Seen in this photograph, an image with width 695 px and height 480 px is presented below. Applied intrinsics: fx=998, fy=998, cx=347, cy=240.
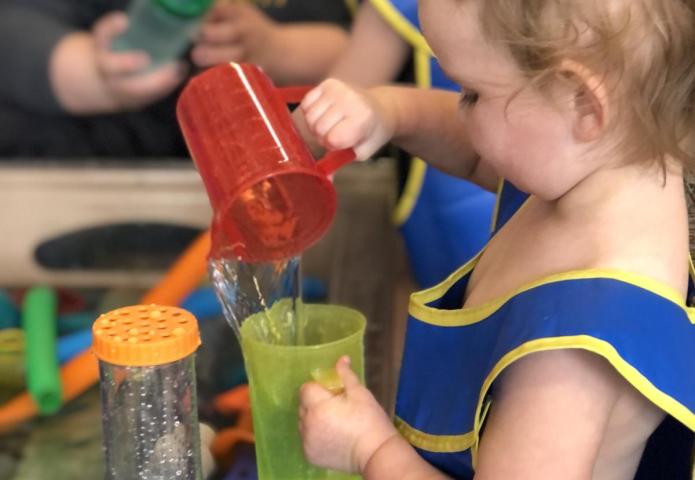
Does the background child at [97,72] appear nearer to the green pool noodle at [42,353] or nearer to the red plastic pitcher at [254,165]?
the green pool noodle at [42,353]

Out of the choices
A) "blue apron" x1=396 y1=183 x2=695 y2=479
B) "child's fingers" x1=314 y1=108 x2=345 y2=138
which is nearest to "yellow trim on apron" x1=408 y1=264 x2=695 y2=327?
"blue apron" x1=396 y1=183 x2=695 y2=479

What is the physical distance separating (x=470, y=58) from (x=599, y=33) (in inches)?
2.3

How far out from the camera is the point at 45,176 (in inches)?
44.8

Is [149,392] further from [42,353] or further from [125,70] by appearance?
[125,70]

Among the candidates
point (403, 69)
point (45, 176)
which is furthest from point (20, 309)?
point (403, 69)

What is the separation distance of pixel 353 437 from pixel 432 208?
48cm

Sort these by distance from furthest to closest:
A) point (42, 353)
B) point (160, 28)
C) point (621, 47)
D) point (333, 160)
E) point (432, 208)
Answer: point (160, 28) → point (432, 208) → point (42, 353) → point (333, 160) → point (621, 47)

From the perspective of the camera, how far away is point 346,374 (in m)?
0.53

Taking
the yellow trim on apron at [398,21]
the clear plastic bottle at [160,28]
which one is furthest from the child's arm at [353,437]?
the clear plastic bottle at [160,28]

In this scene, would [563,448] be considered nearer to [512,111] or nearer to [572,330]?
[572,330]

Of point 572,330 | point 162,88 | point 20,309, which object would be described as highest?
point 572,330

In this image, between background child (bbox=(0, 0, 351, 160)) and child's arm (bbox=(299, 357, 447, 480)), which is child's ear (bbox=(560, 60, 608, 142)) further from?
background child (bbox=(0, 0, 351, 160))

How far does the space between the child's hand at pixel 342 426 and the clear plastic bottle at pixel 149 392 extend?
2.4 inches

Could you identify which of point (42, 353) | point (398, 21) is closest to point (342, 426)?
point (42, 353)
